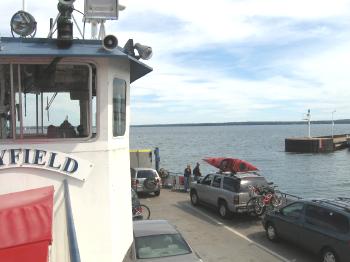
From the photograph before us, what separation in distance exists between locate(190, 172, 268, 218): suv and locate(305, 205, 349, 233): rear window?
4127 millimetres

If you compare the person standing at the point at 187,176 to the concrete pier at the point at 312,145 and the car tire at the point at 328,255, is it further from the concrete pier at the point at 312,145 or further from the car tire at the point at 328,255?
the concrete pier at the point at 312,145

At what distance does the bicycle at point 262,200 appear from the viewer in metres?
16.5

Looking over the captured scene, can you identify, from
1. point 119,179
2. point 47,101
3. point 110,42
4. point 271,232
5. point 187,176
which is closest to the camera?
point 110,42

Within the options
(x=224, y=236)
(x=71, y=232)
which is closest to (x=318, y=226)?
(x=224, y=236)

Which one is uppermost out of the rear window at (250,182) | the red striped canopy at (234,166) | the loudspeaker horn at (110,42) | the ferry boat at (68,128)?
the loudspeaker horn at (110,42)

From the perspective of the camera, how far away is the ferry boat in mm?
5449

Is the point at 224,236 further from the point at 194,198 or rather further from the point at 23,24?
the point at 23,24

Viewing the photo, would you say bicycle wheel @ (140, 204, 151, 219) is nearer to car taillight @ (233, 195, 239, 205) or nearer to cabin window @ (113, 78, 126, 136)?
car taillight @ (233, 195, 239, 205)

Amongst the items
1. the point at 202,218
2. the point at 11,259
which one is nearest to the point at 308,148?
the point at 202,218

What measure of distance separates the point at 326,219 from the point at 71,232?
8.81m

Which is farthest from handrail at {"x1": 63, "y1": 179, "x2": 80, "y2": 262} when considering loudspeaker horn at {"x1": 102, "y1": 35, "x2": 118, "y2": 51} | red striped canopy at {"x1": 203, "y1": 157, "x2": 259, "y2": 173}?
red striped canopy at {"x1": 203, "y1": 157, "x2": 259, "y2": 173}

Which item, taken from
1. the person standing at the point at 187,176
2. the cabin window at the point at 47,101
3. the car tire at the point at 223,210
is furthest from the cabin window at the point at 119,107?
the person standing at the point at 187,176

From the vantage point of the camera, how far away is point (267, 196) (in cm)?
1645

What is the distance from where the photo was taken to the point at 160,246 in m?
9.41
